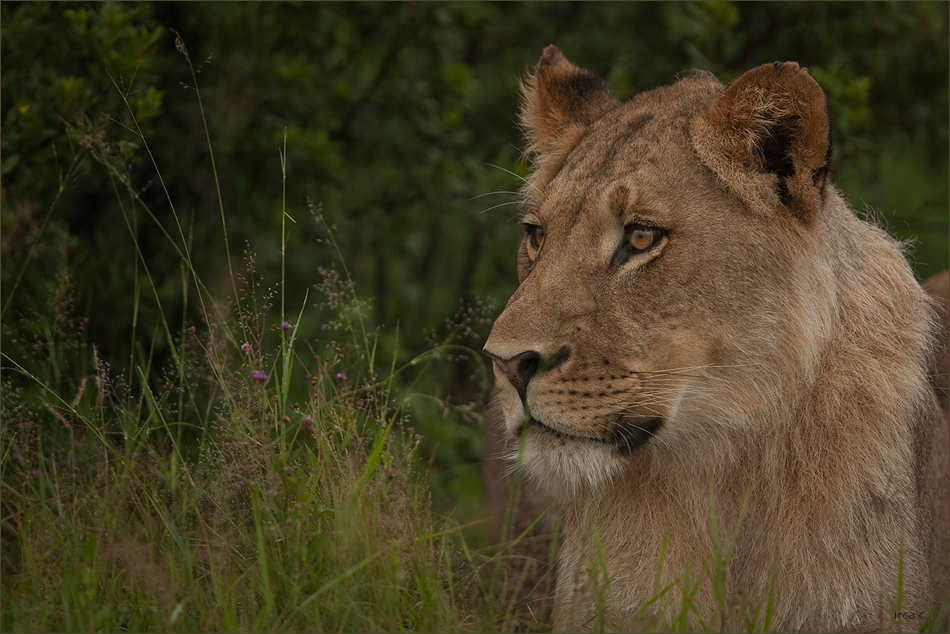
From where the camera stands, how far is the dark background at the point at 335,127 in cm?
452

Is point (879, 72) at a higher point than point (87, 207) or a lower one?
higher

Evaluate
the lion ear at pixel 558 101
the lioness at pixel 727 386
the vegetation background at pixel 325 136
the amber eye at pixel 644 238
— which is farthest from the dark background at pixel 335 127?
the amber eye at pixel 644 238

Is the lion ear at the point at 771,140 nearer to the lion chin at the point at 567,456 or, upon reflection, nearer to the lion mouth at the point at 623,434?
the lion mouth at the point at 623,434

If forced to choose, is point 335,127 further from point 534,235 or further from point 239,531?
point 239,531

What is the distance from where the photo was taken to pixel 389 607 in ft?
9.36

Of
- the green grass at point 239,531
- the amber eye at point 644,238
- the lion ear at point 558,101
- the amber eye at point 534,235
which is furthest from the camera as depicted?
the lion ear at point 558,101

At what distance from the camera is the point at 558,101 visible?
3957 millimetres

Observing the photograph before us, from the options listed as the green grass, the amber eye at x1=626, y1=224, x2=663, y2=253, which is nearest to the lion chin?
the green grass

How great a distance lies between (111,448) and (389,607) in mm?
1030

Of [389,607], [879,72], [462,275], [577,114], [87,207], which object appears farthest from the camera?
[462,275]

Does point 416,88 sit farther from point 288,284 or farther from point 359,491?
point 359,491

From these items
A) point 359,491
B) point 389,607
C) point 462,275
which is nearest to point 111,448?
point 359,491

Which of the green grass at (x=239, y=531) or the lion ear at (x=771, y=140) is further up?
the lion ear at (x=771, y=140)

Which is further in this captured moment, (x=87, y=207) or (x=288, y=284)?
(x=288, y=284)
